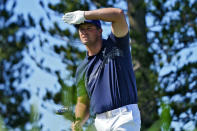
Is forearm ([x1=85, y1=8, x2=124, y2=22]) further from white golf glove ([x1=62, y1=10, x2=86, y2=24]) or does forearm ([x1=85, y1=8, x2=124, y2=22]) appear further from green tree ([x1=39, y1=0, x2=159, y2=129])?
green tree ([x1=39, y1=0, x2=159, y2=129])

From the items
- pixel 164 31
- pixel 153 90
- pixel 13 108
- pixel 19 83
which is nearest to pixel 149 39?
pixel 164 31

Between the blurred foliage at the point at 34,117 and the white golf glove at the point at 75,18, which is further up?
the white golf glove at the point at 75,18

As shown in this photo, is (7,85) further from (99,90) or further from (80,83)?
Answer: (80,83)

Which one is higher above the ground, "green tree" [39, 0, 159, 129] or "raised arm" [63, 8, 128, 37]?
"raised arm" [63, 8, 128, 37]

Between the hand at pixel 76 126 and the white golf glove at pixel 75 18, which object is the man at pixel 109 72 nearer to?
the white golf glove at pixel 75 18

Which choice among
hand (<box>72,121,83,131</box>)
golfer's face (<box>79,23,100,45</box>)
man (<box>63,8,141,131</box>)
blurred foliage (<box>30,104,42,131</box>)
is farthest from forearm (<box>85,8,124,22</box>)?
blurred foliage (<box>30,104,42,131</box>)

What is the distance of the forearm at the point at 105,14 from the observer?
3016 millimetres

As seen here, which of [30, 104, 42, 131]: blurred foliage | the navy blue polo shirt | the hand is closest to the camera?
[30, 104, 42, 131]: blurred foliage

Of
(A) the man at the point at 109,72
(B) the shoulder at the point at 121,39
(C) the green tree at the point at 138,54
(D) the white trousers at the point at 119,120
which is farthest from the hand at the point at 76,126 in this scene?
(C) the green tree at the point at 138,54

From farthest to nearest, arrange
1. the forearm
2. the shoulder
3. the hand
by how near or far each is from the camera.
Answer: the shoulder
the forearm
the hand

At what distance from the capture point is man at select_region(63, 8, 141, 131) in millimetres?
3104

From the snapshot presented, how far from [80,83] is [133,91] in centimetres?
248

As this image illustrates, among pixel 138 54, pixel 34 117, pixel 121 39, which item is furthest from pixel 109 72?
pixel 138 54

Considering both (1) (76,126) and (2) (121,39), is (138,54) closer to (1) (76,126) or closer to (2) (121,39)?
(2) (121,39)
